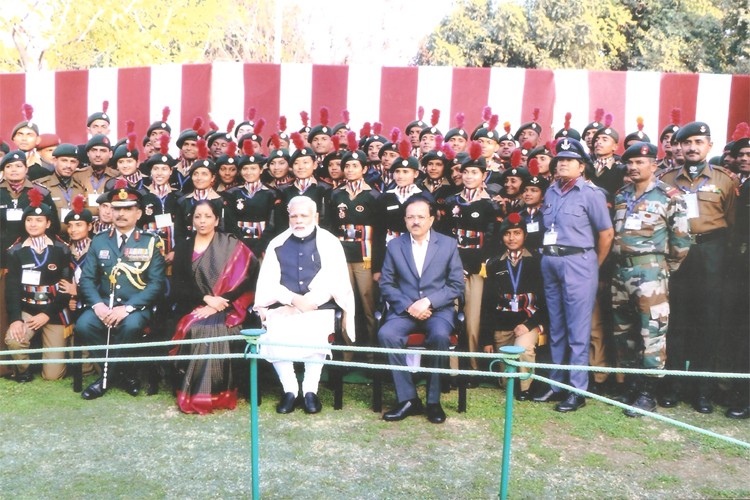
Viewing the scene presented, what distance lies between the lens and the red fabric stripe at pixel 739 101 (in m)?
6.69

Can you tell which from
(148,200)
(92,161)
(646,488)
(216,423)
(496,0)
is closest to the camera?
(646,488)

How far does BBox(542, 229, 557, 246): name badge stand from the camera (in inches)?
191

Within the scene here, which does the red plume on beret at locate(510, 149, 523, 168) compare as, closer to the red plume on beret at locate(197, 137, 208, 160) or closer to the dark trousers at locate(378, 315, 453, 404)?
the dark trousers at locate(378, 315, 453, 404)

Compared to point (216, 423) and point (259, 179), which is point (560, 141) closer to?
point (259, 179)

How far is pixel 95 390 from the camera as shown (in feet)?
16.2

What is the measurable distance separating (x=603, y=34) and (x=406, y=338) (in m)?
14.9

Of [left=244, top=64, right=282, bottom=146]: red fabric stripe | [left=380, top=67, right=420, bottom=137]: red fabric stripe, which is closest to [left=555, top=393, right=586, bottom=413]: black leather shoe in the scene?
[left=380, top=67, right=420, bottom=137]: red fabric stripe

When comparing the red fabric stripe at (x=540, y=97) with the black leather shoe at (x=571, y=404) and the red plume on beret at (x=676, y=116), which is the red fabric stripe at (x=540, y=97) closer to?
the red plume on beret at (x=676, y=116)

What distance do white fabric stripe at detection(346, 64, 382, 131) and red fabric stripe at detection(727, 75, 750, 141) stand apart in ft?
11.9

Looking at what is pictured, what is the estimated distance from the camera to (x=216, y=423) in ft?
14.7

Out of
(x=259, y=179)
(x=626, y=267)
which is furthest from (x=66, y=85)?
(x=626, y=267)

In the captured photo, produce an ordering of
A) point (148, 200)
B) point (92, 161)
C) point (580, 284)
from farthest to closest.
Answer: point (92, 161), point (148, 200), point (580, 284)

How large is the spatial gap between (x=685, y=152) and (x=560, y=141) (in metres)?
0.97

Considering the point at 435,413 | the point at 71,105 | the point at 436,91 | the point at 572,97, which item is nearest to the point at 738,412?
the point at 435,413
